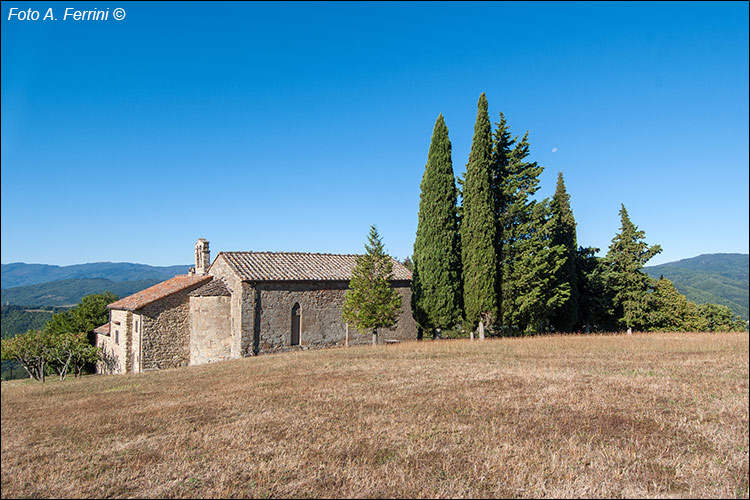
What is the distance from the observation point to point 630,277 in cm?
3222

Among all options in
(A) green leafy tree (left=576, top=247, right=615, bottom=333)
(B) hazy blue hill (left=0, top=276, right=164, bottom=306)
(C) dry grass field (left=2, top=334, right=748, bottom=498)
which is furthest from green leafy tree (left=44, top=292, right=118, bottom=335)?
(B) hazy blue hill (left=0, top=276, right=164, bottom=306)

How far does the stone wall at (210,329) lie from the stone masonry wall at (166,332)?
42 centimetres

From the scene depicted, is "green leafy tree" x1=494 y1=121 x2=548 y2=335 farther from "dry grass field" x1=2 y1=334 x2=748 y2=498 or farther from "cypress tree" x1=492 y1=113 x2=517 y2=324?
"dry grass field" x1=2 y1=334 x2=748 y2=498

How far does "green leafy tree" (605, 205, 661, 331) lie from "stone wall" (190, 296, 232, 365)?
26751 mm

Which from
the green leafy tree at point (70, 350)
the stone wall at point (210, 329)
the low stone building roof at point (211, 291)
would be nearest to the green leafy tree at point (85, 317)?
the green leafy tree at point (70, 350)

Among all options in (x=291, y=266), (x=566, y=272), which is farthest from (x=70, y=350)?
(x=566, y=272)

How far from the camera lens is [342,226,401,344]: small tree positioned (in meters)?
24.4

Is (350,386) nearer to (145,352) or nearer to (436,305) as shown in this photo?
(436,305)

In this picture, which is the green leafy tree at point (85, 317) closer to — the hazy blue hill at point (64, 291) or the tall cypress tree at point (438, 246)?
the tall cypress tree at point (438, 246)

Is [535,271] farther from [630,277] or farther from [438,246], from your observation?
[630,277]

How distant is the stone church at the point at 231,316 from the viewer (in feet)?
79.6

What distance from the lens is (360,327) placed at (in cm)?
2489

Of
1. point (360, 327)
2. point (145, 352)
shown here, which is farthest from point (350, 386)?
point (145, 352)

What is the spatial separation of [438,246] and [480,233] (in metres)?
2.49
